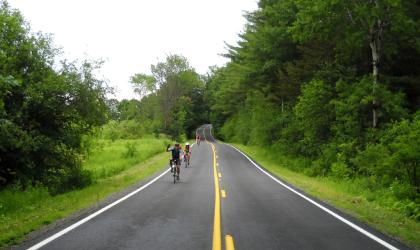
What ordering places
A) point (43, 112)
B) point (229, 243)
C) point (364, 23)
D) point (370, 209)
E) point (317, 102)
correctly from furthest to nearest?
point (317, 102)
point (364, 23)
point (43, 112)
point (370, 209)
point (229, 243)

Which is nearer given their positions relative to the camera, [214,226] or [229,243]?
[229,243]

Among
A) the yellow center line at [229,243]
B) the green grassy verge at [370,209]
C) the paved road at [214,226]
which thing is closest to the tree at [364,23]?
the green grassy verge at [370,209]

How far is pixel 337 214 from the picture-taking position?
1245 centimetres

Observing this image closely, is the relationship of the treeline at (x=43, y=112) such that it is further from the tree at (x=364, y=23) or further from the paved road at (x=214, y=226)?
the tree at (x=364, y=23)

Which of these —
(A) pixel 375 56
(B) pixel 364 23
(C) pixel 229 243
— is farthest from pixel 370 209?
(B) pixel 364 23

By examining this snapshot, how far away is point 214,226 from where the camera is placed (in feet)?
33.6

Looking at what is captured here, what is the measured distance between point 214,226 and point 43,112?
477 inches

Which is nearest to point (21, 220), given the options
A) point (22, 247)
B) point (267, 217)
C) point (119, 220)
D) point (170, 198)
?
point (119, 220)

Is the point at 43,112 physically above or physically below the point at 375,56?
below

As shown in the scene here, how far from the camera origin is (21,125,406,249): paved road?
27.7 feet

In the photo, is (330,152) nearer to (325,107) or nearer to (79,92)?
(325,107)

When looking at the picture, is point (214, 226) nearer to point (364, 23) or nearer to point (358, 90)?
point (358, 90)

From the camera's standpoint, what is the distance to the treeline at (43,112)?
17.7m

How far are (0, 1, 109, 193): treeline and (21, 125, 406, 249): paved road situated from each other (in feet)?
16.8
